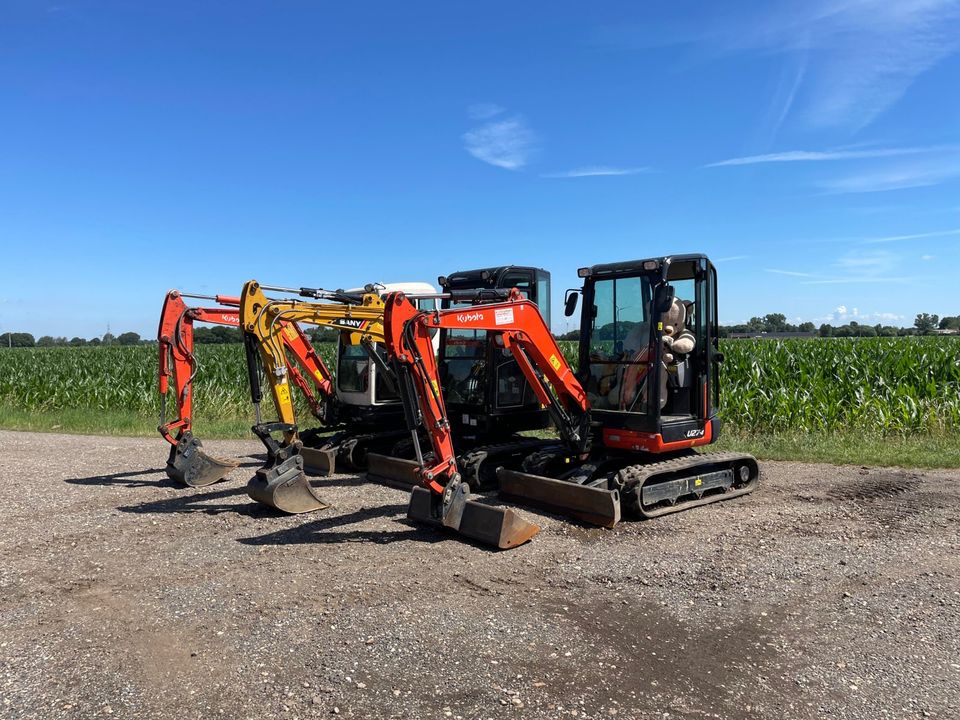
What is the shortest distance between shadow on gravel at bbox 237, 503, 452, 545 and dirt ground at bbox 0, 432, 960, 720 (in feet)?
0.13

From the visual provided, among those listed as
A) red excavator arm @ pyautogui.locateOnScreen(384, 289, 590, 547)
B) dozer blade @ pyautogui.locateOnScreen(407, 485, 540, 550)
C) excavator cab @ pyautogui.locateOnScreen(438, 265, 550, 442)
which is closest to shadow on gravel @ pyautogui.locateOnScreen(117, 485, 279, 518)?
red excavator arm @ pyautogui.locateOnScreen(384, 289, 590, 547)

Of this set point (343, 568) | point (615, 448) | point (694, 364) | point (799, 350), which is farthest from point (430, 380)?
point (799, 350)

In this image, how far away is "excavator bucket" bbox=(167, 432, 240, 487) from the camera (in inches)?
405

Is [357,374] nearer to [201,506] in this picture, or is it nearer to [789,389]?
[201,506]

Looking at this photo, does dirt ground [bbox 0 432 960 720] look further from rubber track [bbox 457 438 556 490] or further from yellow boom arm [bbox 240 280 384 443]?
yellow boom arm [bbox 240 280 384 443]

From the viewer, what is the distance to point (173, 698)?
14.0 ft

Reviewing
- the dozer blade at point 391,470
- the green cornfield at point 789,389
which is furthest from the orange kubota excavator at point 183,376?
the green cornfield at point 789,389

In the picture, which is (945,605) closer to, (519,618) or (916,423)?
(519,618)

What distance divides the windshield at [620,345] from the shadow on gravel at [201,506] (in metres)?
4.13

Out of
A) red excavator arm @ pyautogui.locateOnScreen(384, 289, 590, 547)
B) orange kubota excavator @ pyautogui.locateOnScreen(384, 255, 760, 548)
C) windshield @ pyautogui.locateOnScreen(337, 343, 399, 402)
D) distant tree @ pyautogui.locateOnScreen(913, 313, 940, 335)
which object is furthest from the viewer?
distant tree @ pyautogui.locateOnScreen(913, 313, 940, 335)

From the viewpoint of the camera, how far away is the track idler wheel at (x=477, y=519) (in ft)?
23.1

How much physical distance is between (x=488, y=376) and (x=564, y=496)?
2.44m

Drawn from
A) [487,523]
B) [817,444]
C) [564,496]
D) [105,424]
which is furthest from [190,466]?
[817,444]

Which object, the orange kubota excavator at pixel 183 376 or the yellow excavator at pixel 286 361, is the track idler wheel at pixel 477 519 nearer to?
the yellow excavator at pixel 286 361
